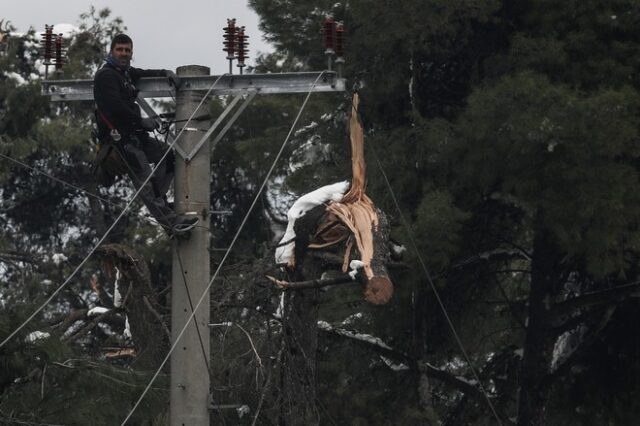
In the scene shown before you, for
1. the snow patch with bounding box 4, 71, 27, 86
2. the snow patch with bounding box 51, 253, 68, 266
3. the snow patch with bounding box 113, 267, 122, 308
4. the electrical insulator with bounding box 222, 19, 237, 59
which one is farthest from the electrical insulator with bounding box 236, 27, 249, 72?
the snow patch with bounding box 4, 71, 27, 86

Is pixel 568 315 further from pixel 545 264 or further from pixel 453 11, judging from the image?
pixel 453 11

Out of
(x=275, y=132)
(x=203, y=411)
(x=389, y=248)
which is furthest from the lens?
(x=275, y=132)

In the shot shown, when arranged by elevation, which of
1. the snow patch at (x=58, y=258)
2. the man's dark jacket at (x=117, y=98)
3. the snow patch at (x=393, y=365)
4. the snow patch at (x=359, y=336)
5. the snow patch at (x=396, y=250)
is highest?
the man's dark jacket at (x=117, y=98)

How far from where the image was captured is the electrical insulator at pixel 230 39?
38.1ft

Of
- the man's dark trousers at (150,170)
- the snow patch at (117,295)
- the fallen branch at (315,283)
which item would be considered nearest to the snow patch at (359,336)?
the snow patch at (117,295)

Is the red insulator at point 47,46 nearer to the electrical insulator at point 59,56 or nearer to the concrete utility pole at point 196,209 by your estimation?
the electrical insulator at point 59,56

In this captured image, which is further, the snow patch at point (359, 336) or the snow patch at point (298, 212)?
the snow patch at point (359, 336)

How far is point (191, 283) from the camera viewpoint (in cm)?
1141

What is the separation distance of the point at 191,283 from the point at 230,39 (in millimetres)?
1779

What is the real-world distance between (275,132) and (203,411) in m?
12.6

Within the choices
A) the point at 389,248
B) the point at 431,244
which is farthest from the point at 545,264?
the point at 389,248

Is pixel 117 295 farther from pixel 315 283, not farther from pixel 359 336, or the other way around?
pixel 359 336

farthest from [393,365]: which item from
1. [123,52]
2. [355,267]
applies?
[123,52]

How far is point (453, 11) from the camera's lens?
19547mm
